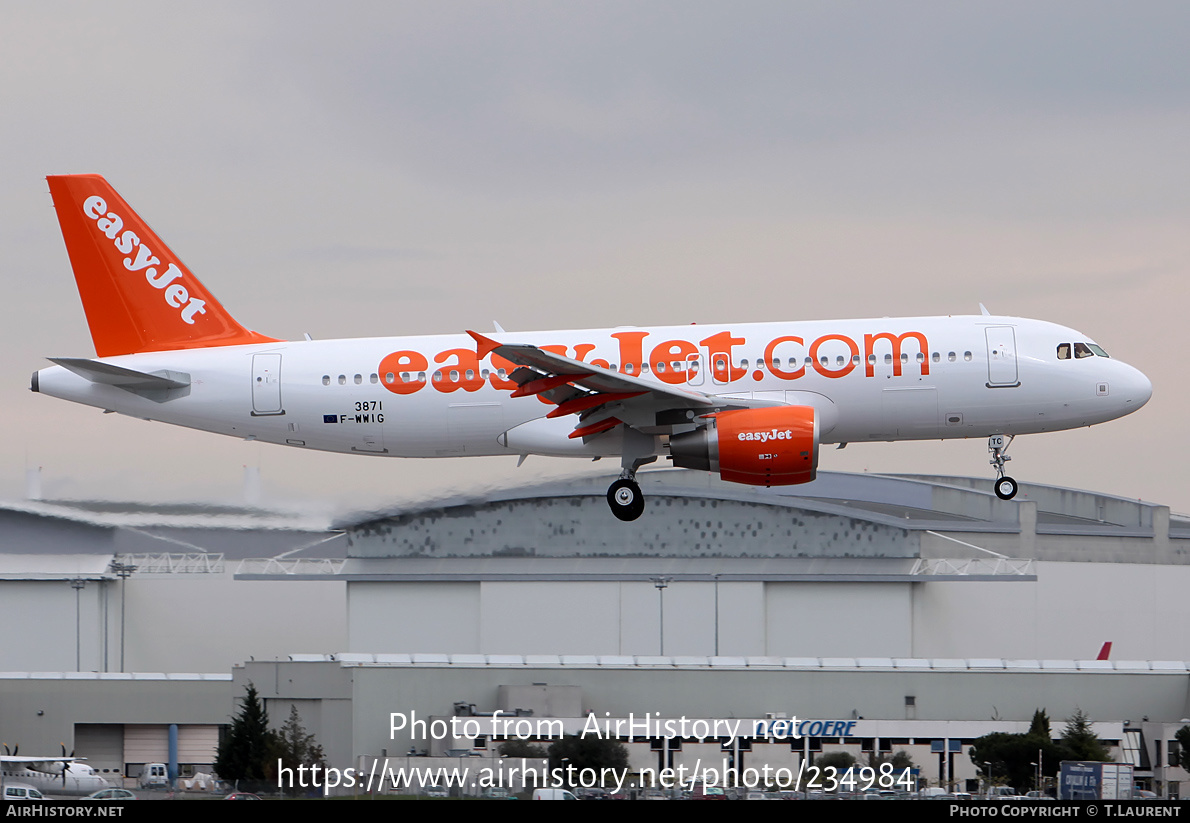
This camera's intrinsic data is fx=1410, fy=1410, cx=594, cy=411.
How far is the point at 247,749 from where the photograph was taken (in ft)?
158

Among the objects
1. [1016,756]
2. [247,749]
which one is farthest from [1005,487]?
[247,749]

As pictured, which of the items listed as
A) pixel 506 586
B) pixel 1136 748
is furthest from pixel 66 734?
pixel 1136 748

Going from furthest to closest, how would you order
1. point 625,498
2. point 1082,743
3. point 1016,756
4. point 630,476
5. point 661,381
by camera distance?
1. point 1082,743
2. point 1016,756
3. point 630,476
4. point 625,498
5. point 661,381

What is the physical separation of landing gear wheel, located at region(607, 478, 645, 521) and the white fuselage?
98cm

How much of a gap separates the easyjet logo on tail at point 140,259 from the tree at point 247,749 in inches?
742

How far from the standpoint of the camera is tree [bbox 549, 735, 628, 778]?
42.4 metres

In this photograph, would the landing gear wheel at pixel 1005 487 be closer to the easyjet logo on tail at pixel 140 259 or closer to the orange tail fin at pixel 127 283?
the orange tail fin at pixel 127 283

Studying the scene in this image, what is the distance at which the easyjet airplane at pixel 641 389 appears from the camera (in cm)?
3019

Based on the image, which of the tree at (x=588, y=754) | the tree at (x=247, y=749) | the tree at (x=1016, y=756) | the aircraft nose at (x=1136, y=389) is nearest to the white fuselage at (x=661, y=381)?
the aircraft nose at (x=1136, y=389)

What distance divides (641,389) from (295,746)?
2627cm

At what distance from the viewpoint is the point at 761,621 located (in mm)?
64062

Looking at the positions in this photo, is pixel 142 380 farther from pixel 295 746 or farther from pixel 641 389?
pixel 295 746

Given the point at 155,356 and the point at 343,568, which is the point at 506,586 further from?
the point at 155,356
